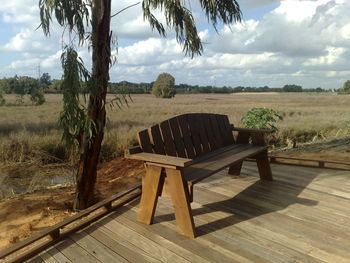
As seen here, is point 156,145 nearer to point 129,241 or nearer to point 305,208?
point 129,241

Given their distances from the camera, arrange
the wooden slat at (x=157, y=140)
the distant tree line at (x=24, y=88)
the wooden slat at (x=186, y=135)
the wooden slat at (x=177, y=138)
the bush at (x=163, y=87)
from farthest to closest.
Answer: the bush at (x=163, y=87)
the distant tree line at (x=24, y=88)
the wooden slat at (x=186, y=135)
the wooden slat at (x=177, y=138)
the wooden slat at (x=157, y=140)

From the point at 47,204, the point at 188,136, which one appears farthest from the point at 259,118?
the point at 47,204

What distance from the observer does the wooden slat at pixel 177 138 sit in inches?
127

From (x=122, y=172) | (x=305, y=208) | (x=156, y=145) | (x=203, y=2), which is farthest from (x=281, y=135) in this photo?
(x=156, y=145)

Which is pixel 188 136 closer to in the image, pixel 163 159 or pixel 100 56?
pixel 163 159

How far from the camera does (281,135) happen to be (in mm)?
12133

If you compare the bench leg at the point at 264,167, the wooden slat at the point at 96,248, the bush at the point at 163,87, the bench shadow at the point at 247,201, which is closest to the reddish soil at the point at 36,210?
the wooden slat at the point at 96,248

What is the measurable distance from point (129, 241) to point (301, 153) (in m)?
5.59

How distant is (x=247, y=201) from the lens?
3.51m

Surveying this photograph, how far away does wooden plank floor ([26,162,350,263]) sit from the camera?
245 centimetres

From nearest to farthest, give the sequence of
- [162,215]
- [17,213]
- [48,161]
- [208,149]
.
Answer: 1. [162,215]
2. [208,149]
3. [17,213]
4. [48,161]

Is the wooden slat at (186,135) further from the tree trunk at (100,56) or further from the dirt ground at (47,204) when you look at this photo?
the dirt ground at (47,204)

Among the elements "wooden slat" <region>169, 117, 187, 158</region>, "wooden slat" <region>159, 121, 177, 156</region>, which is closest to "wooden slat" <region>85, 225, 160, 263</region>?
"wooden slat" <region>159, 121, 177, 156</region>

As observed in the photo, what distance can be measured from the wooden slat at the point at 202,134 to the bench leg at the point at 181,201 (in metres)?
1.09
